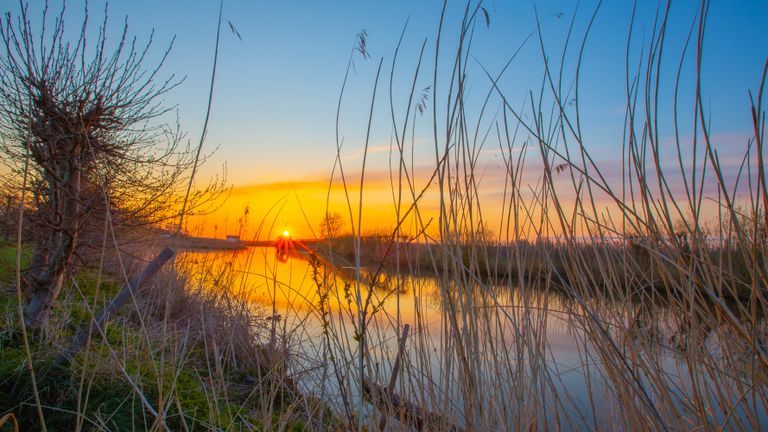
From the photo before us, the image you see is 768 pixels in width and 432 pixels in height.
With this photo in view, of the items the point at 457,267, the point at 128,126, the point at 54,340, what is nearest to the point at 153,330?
the point at 54,340

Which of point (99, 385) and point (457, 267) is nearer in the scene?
point (457, 267)

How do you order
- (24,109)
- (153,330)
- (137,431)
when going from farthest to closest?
1. (153,330)
2. (24,109)
3. (137,431)

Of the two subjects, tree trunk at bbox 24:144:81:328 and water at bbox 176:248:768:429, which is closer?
water at bbox 176:248:768:429

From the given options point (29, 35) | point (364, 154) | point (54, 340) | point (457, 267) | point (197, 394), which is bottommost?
point (197, 394)

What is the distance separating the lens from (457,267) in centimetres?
120

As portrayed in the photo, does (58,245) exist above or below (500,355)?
above

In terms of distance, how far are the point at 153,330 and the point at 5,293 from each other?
1.26 m

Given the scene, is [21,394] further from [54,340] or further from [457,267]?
[457,267]

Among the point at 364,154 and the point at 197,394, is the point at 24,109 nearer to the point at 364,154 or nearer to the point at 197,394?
the point at 197,394

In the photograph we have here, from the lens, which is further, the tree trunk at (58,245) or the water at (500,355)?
the tree trunk at (58,245)

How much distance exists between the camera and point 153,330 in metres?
3.48

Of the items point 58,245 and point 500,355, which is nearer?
point 500,355

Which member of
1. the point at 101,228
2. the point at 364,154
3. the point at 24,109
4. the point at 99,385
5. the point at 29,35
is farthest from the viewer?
the point at 101,228

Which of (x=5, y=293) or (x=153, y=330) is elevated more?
(x=5, y=293)
